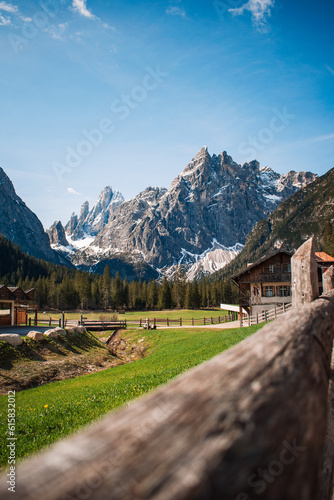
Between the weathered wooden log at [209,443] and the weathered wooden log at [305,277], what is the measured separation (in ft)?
7.90

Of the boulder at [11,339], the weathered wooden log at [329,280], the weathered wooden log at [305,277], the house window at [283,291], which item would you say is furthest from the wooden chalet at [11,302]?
the weathered wooden log at [305,277]

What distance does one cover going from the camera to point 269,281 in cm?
4166

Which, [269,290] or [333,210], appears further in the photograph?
[333,210]

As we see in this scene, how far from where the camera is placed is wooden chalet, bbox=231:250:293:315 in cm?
4125

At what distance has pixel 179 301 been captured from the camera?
118m

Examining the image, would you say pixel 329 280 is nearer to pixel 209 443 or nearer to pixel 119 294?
pixel 209 443

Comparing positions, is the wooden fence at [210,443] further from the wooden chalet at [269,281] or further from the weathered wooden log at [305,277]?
the wooden chalet at [269,281]

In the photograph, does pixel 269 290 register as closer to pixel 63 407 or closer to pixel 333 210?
pixel 63 407

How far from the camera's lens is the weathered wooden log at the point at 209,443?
768mm

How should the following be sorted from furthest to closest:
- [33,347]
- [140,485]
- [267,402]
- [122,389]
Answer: [33,347]
[122,389]
[267,402]
[140,485]

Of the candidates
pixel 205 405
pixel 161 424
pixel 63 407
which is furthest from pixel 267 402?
pixel 63 407

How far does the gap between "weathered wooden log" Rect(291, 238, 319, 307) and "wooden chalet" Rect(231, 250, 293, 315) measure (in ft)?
128

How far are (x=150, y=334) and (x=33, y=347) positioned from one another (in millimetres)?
18248

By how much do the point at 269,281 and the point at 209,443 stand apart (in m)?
43.5
